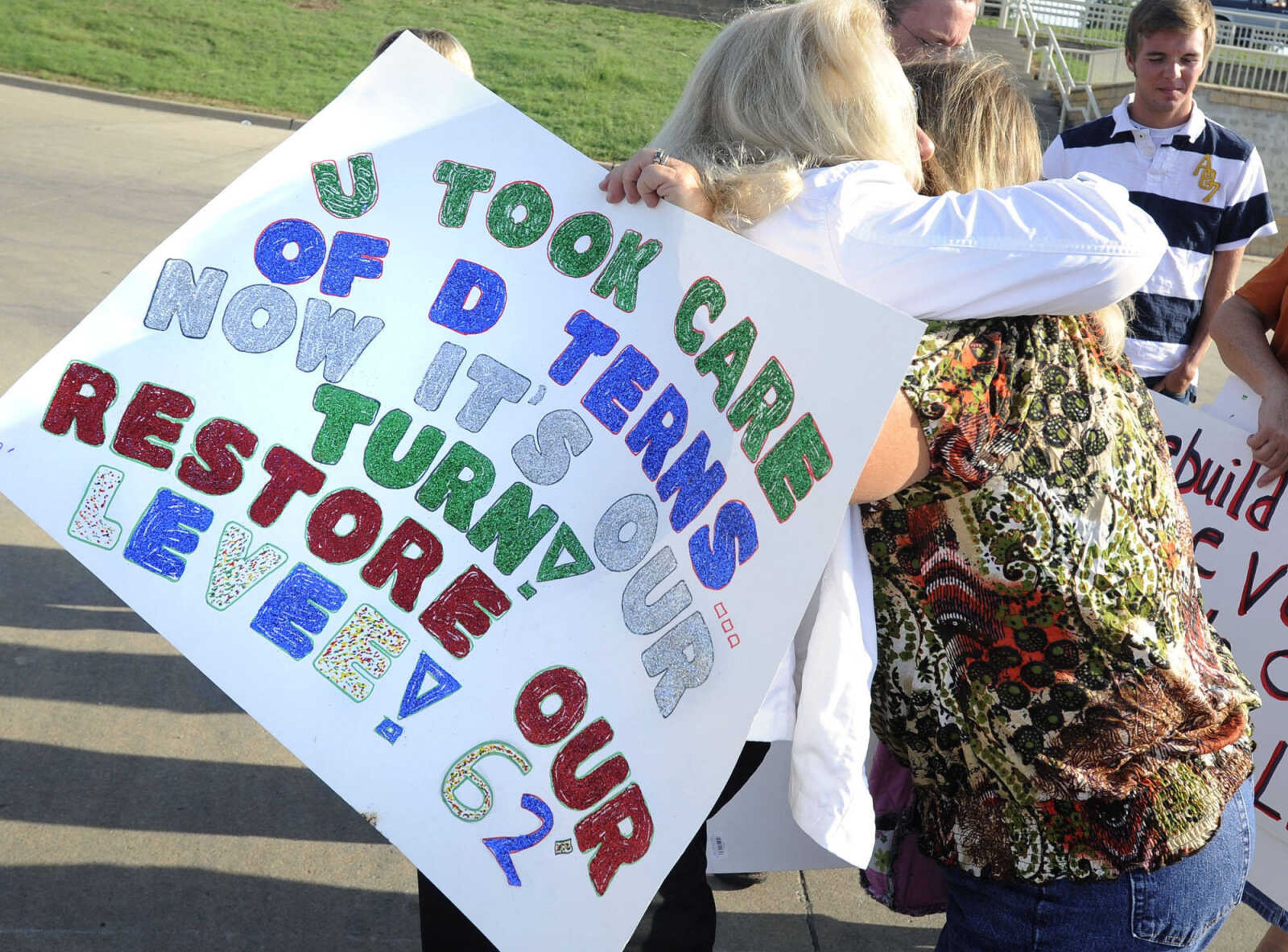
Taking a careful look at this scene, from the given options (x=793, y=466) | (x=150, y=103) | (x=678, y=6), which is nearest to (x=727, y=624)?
(x=793, y=466)

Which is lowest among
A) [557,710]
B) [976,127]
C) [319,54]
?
[319,54]

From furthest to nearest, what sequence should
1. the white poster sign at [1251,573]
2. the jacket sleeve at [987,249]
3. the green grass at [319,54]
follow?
the green grass at [319,54], the white poster sign at [1251,573], the jacket sleeve at [987,249]

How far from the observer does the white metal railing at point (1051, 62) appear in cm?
1564

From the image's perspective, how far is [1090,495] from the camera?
1.31m

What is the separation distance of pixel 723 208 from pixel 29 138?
991cm

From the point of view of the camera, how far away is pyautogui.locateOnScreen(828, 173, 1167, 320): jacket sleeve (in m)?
1.27

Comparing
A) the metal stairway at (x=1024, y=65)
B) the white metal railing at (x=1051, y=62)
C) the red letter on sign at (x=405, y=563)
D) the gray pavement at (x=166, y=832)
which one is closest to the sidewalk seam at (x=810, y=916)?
the gray pavement at (x=166, y=832)

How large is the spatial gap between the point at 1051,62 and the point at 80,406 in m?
17.7

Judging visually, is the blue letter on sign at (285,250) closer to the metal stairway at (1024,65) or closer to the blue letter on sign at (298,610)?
the blue letter on sign at (298,610)

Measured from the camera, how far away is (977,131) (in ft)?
4.99

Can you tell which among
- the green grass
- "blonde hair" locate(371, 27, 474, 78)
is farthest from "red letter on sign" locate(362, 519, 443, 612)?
the green grass

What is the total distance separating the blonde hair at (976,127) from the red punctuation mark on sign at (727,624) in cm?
63

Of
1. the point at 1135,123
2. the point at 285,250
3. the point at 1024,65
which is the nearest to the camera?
the point at 285,250

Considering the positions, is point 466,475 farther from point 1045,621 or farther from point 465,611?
point 1045,621
